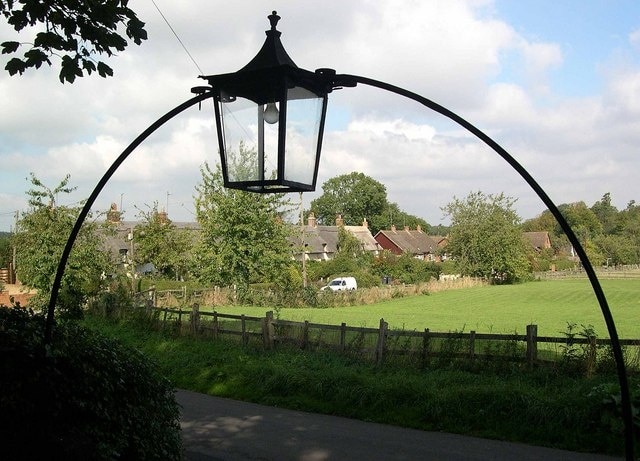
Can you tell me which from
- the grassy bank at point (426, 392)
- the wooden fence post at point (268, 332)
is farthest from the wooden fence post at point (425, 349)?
the wooden fence post at point (268, 332)

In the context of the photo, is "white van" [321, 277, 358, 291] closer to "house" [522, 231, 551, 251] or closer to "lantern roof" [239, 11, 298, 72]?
"lantern roof" [239, 11, 298, 72]

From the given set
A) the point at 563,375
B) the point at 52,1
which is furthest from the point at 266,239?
the point at 52,1

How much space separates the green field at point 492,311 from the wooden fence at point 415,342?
219 inches

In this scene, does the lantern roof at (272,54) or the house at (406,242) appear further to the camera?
the house at (406,242)

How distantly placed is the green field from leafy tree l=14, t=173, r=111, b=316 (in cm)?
787

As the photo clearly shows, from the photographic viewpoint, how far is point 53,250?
2609cm

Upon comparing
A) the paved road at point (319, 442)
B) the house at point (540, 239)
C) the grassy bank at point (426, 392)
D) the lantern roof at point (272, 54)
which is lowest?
the paved road at point (319, 442)

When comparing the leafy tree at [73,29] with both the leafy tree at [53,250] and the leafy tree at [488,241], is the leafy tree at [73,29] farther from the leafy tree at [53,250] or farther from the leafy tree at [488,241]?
the leafy tree at [488,241]

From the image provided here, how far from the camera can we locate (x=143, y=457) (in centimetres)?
554

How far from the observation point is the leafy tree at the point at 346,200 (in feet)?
363

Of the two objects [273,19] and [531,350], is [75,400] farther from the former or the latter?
[531,350]

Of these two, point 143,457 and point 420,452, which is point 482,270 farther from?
point 143,457

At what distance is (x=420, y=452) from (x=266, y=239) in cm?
2849

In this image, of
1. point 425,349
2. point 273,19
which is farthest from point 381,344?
point 273,19
